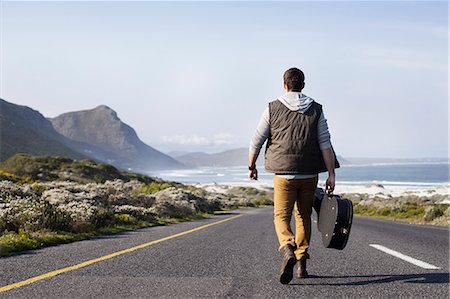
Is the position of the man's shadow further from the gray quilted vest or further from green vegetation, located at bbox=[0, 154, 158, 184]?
green vegetation, located at bbox=[0, 154, 158, 184]

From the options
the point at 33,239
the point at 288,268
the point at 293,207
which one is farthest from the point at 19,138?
the point at 288,268

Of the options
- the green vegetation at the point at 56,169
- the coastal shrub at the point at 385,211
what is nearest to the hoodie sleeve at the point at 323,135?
the coastal shrub at the point at 385,211

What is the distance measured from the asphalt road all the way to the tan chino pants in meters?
0.45

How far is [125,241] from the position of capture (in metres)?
10.5

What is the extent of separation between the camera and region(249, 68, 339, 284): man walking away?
6.14 m

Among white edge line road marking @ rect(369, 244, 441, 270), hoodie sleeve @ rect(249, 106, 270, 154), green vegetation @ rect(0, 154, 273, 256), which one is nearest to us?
hoodie sleeve @ rect(249, 106, 270, 154)

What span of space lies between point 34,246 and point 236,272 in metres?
4.48

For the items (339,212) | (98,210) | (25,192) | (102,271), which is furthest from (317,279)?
(25,192)

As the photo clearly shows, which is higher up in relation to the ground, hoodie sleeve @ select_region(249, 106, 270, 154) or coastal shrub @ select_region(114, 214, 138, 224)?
hoodie sleeve @ select_region(249, 106, 270, 154)

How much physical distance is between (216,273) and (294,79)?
2567 millimetres

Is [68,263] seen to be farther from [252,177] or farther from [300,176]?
[300,176]

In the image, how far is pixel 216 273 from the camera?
6496 mm

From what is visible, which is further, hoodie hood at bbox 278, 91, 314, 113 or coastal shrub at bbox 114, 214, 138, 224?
coastal shrub at bbox 114, 214, 138, 224

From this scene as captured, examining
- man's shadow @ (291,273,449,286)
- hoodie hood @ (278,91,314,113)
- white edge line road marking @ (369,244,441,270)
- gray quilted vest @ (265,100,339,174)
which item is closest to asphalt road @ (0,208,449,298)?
man's shadow @ (291,273,449,286)
